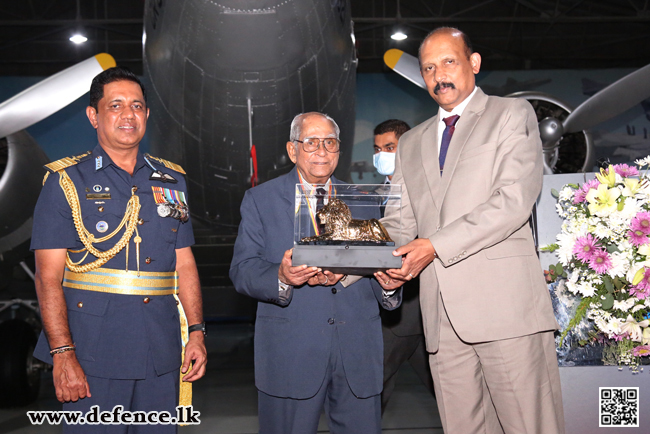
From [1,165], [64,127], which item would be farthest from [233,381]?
[64,127]

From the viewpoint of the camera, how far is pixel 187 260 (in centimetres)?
193

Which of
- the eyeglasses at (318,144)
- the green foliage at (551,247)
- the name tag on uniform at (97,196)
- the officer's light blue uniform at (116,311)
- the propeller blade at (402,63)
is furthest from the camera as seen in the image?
the propeller blade at (402,63)

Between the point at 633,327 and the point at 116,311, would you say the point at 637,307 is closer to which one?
the point at 633,327

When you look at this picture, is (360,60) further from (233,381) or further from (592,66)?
(233,381)

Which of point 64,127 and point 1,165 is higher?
point 64,127

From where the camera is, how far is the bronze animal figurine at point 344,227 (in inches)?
63.9

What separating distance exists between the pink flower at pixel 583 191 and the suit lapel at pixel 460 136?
69 centimetres

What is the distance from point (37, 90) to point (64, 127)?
8569 millimetres

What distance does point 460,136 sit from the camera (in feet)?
5.82

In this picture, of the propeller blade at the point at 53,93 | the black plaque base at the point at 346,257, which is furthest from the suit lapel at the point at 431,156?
the propeller blade at the point at 53,93

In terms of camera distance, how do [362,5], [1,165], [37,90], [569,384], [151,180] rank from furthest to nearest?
[362,5] < [1,165] < [37,90] < [569,384] < [151,180]

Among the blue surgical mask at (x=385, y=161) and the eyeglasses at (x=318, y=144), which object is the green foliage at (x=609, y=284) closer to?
the eyeglasses at (x=318, y=144)

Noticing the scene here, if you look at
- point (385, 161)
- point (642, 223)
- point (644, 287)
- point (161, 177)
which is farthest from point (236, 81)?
point (644, 287)

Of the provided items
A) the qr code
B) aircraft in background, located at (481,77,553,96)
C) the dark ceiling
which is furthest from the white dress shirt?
aircraft in background, located at (481,77,553,96)
